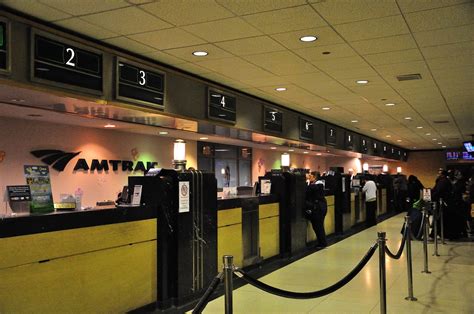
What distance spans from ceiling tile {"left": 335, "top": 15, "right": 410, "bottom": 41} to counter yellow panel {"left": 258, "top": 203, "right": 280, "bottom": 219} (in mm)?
3424

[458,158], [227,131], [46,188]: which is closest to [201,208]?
[46,188]

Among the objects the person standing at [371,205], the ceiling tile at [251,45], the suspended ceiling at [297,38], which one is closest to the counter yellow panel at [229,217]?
the suspended ceiling at [297,38]

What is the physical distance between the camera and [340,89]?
27.1ft

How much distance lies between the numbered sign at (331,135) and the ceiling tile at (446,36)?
25.7ft

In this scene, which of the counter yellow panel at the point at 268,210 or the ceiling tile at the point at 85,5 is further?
the counter yellow panel at the point at 268,210

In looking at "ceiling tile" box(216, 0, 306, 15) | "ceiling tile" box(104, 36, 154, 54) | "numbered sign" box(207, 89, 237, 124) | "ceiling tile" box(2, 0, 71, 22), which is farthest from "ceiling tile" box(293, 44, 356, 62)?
"ceiling tile" box(2, 0, 71, 22)

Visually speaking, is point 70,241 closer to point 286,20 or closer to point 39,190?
point 39,190

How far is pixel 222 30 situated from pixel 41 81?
1.84m

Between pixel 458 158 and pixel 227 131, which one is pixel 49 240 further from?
pixel 458 158

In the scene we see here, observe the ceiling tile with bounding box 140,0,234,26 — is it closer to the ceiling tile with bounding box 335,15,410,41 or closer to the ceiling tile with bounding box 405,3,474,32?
the ceiling tile with bounding box 335,15,410,41

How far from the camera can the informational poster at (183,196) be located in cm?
536

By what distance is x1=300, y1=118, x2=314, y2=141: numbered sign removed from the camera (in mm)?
11336

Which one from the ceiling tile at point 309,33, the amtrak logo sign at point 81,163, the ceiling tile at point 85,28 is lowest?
the amtrak logo sign at point 81,163

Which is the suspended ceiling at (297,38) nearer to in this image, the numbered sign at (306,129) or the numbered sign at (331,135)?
the numbered sign at (306,129)
